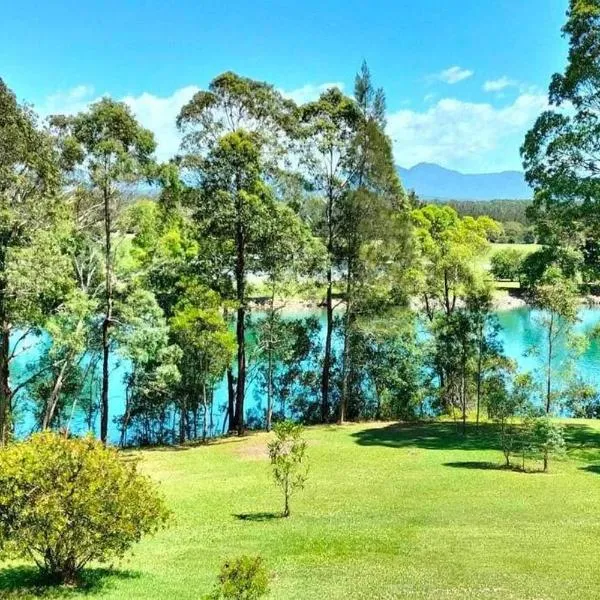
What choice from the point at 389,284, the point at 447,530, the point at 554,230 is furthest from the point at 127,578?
the point at 389,284

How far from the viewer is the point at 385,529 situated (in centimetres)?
1462

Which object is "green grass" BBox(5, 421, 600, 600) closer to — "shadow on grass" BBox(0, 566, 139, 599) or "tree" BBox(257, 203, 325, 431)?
"shadow on grass" BBox(0, 566, 139, 599)

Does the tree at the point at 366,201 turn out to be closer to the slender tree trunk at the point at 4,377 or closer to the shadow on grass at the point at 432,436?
the shadow on grass at the point at 432,436

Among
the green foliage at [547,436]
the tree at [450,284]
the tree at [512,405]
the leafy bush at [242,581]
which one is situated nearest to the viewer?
the leafy bush at [242,581]

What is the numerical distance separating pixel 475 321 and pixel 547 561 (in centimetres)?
1761

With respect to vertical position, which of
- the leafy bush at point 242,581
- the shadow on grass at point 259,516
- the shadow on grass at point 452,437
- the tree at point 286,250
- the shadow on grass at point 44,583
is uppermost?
the tree at point 286,250

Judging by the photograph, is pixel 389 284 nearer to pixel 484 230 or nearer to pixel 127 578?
pixel 484 230

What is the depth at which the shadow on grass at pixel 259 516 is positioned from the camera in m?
16.0

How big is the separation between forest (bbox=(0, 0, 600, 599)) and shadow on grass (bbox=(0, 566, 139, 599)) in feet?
0.24

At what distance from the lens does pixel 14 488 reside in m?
10.3

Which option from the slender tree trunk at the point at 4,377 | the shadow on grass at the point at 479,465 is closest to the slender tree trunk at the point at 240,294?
the slender tree trunk at the point at 4,377

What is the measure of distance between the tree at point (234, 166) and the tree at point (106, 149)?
2.70 meters

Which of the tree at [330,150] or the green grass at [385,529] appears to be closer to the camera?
the green grass at [385,529]

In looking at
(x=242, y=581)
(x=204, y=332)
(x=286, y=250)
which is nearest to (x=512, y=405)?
(x=286, y=250)
